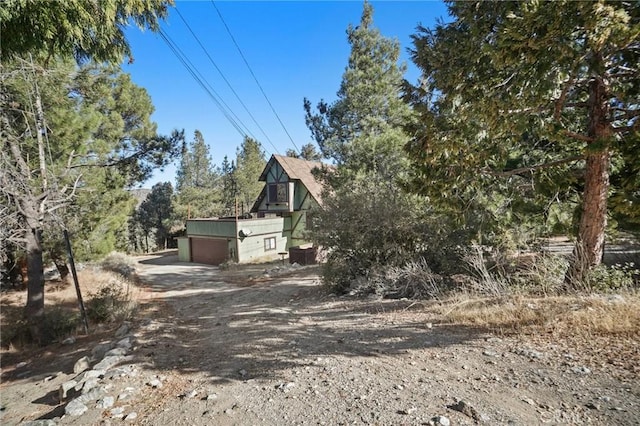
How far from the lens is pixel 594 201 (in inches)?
207

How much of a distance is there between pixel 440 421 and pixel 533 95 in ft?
13.0

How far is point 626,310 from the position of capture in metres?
3.81

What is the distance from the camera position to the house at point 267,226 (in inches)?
831

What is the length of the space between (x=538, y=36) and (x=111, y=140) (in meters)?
13.1

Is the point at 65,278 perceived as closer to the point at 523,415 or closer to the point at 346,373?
the point at 346,373

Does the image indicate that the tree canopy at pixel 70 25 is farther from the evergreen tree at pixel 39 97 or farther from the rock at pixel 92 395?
the rock at pixel 92 395

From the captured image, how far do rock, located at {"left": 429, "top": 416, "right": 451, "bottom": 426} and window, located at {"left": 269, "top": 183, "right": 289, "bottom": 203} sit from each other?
21146mm

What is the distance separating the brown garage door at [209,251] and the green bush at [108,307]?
11.7 m

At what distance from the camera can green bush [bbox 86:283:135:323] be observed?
8.75 metres

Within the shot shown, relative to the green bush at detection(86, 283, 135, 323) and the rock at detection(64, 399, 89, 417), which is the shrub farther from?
the green bush at detection(86, 283, 135, 323)

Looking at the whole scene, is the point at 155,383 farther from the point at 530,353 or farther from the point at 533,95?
the point at 533,95

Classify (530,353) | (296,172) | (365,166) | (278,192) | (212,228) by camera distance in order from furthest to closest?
1. (278,192)
2. (296,172)
3. (212,228)
4. (365,166)
5. (530,353)

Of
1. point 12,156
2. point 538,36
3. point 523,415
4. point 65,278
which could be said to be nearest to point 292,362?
point 523,415

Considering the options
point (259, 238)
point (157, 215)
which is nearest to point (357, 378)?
point (259, 238)
